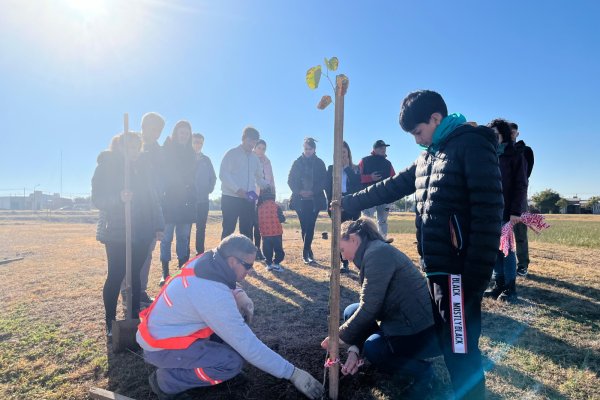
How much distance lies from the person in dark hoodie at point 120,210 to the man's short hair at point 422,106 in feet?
8.83

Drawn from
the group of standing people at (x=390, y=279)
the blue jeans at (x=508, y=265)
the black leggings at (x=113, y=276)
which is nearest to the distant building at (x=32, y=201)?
the black leggings at (x=113, y=276)

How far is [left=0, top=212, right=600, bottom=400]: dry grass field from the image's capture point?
2711 mm

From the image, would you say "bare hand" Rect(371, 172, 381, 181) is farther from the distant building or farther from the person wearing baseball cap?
the distant building

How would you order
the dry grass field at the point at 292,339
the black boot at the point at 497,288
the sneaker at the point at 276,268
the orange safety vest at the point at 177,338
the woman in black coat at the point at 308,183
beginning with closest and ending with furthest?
the orange safety vest at the point at 177,338, the dry grass field at the point at 292,339, the black boot at the point at 497,288, the sneaker at the point at 276,268, the woman in black coat at the point at 308,183

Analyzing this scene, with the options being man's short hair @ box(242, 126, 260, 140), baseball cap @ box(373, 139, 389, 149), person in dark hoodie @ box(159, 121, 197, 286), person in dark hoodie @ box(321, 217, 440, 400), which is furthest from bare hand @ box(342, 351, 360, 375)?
baseball cap @ box(373, 139, 389, 149)

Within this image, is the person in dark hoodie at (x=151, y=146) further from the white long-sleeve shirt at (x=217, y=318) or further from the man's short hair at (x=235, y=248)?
the man's short hair at (x=235, y=248)

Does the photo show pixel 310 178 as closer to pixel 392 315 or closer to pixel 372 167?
pixel 372 167

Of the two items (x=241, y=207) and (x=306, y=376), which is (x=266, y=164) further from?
(x=306, y=376)

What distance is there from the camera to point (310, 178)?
6.78m

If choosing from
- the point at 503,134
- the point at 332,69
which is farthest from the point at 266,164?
the point at 332,69

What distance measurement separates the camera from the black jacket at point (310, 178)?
22.2 feet

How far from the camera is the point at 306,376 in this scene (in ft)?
7.91

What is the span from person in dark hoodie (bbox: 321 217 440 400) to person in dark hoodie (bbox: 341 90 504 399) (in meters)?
0.30

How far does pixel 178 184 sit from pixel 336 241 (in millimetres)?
3627
